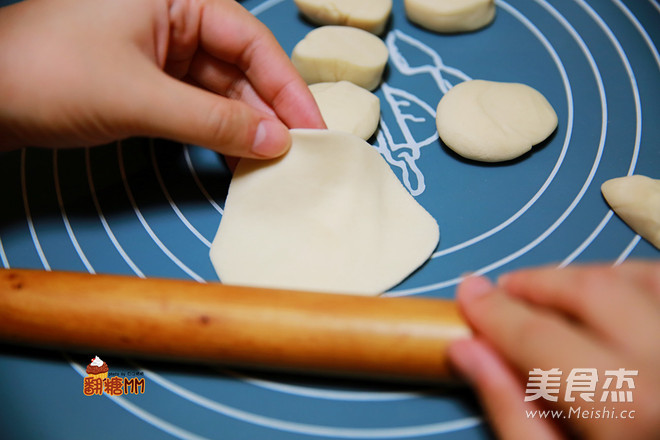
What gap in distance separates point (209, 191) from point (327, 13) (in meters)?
0.61

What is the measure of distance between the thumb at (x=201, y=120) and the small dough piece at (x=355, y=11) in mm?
550

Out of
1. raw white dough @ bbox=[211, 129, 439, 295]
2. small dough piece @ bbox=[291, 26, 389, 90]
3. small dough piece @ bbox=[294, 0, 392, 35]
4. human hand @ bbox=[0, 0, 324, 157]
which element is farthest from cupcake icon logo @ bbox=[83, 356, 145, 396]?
small dough piece @ bbox=[294, 0, 392, 35]

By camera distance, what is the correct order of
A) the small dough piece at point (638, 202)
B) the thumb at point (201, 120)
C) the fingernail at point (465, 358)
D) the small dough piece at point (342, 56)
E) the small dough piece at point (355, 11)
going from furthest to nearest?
the small dough piece at point (355, 11), the small dough piece at point (342, 56), the small dough piece at point (638, 202), the thumb at point (201, 120), the fingernail at point (465, 358)

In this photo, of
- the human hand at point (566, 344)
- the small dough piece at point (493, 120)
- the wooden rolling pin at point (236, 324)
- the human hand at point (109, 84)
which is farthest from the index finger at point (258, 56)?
→ the human hand at point (566, 344)

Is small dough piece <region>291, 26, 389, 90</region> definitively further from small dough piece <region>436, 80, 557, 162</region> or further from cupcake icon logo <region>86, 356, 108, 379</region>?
cupcake icon logo <region>86, 356, 108, 379</region>

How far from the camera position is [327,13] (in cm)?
134

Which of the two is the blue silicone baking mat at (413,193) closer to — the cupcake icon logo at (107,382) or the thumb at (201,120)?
the cupcake icon logo at (107,382)

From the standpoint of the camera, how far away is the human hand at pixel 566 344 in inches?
22.5

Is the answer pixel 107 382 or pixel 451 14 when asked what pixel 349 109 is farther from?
pixel 107 382

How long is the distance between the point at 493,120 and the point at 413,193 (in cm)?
25

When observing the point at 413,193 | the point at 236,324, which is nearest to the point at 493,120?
A: the point at 413,193

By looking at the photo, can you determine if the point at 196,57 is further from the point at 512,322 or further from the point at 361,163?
the point at 512,322

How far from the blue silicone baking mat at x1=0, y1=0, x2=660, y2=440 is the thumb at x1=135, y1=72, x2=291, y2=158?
0.80 ft

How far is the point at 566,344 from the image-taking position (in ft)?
2.01
